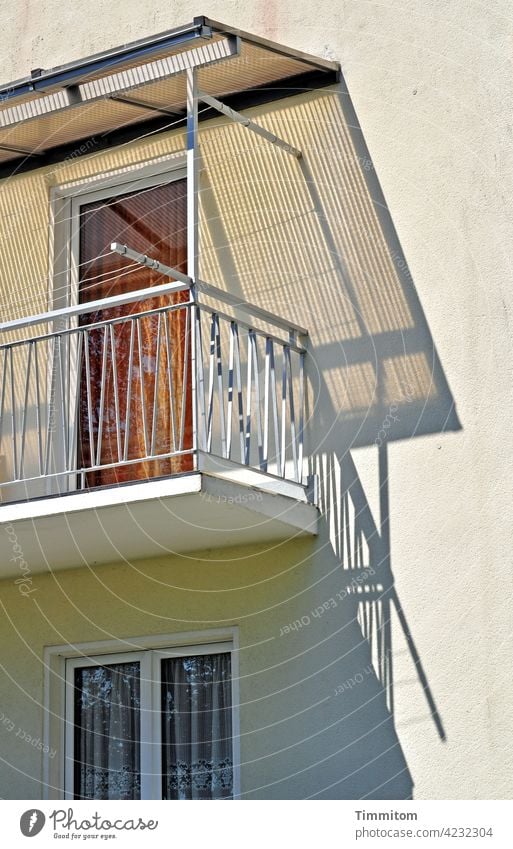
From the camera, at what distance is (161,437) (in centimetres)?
836

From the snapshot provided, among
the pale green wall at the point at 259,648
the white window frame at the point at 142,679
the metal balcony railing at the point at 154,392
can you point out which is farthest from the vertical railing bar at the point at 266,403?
the white window frame at the point at 142,679

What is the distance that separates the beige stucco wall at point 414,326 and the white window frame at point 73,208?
552 millimetres

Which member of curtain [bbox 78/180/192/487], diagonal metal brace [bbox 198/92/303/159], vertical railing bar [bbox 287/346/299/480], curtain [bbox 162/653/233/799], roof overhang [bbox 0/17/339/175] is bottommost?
curtain [bbox 162/653/233/799]

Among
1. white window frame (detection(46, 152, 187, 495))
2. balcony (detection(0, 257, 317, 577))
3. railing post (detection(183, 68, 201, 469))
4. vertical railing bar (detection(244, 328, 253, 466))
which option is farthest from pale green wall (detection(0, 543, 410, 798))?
railing post (detection(183, 68, 201, 469))

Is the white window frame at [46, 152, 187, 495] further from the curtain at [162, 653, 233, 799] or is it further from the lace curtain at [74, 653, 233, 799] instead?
the curtain at [162, 653, 233, 799]

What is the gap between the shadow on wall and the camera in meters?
7.14

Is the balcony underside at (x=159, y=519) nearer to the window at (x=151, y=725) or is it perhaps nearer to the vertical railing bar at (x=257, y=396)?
the vertical railing bar at (x=257, y=396)

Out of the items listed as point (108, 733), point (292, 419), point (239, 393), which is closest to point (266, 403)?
point (292, 419)

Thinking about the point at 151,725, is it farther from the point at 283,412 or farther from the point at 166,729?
the point at 283,412

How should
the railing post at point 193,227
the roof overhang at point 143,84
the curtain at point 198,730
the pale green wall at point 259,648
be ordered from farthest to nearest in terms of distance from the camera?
1. the curtain at point 198,730
2. the pale green wall at point 259,648
3. the roof overhang at point 143,84
4. the railing post at point 193,227

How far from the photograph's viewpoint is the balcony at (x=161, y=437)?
6.92 meters

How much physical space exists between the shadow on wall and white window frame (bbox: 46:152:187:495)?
50 centimetres

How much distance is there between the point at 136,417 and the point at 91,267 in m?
1.27

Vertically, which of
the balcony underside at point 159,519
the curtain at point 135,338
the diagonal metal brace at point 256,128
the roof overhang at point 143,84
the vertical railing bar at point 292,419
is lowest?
the balcony underside at point 159,519
